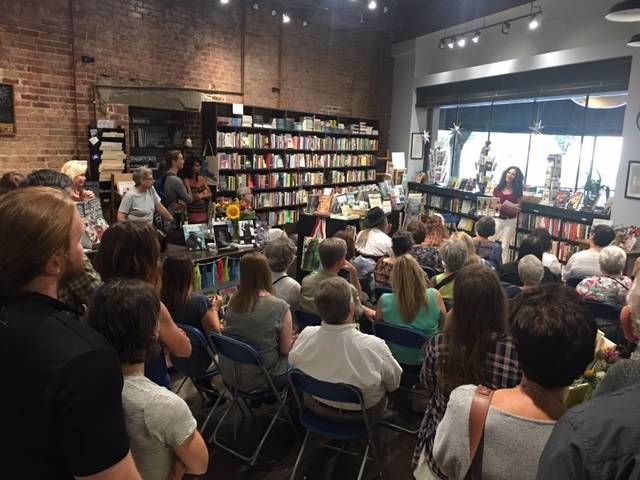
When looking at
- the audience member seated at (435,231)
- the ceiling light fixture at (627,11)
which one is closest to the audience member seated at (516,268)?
the audience member seated at (435,231)

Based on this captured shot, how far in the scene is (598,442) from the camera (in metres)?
0.72

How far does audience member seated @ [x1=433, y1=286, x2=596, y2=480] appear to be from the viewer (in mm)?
1250

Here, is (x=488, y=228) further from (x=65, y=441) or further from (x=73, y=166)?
(x=65, y=441)

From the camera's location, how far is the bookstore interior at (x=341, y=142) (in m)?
3.95

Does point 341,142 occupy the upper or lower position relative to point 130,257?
upper

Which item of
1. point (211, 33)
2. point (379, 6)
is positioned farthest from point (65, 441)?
point (379, 6)

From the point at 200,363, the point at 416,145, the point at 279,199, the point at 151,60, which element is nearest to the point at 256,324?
the point at 200,363

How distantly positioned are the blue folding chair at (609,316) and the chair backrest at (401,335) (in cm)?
145

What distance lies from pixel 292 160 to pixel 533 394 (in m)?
8.63

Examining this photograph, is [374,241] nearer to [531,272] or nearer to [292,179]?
[531,272]

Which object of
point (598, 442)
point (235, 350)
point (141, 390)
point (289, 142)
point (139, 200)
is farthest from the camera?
point (289, 142)

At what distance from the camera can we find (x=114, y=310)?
4.77 ft

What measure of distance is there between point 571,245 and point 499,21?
14.1 ft

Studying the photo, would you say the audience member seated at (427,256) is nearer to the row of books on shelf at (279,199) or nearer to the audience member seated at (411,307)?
the audience member seated at (411,307)
